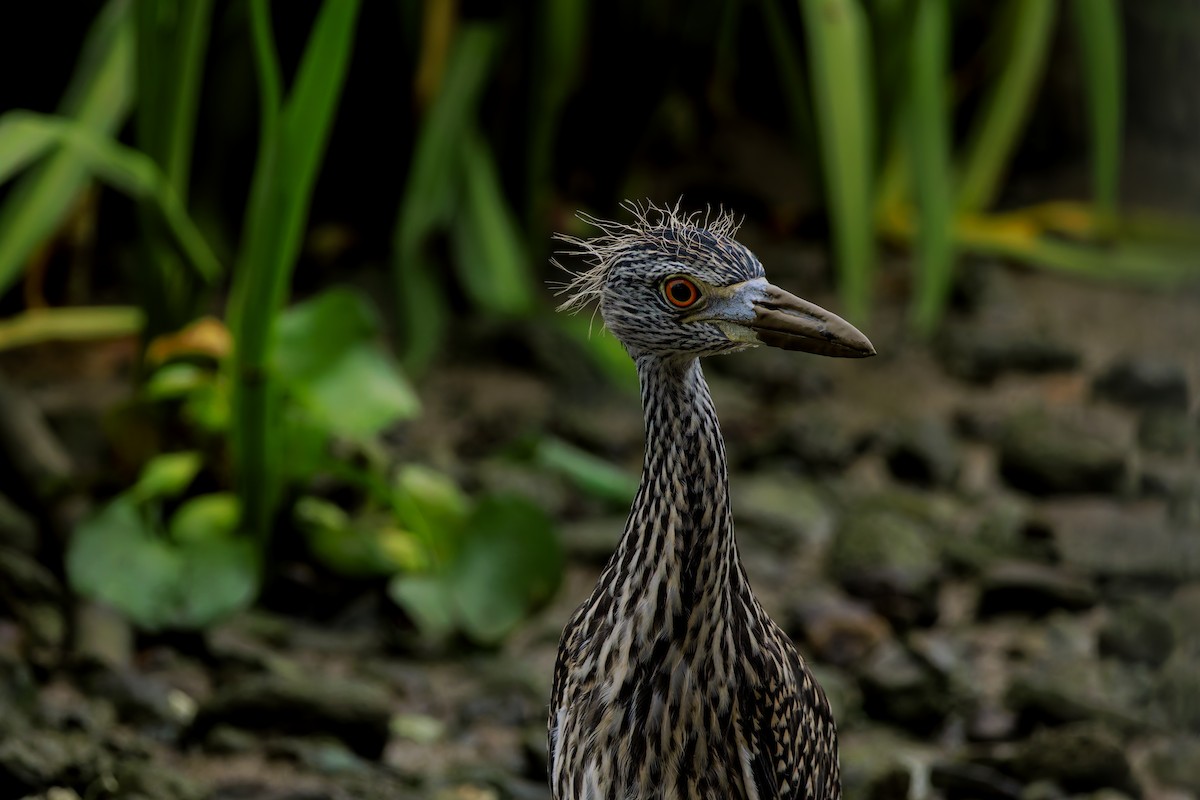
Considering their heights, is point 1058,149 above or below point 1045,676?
above

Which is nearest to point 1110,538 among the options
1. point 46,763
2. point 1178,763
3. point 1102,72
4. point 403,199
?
point 1178,763

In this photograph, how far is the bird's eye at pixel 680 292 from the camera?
7.54 ft

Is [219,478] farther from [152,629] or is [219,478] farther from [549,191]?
[549,191]

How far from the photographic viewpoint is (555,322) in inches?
209

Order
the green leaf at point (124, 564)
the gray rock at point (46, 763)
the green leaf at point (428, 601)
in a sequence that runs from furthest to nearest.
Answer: the green leaf at point (428, 601), the green leaf at point (124, 564), the gray rock at point (46, 763)

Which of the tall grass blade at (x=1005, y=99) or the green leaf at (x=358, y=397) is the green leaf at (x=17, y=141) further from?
the tall grass blade at (x=1005, y=99)

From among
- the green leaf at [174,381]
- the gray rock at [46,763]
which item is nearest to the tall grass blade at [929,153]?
the green leaf at [174,381]

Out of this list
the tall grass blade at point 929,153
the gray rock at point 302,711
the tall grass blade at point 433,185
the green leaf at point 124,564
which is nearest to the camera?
the gray rock at point 302,711

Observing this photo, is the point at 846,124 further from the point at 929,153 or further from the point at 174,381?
the point at 174,381

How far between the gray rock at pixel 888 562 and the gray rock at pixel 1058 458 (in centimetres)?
47

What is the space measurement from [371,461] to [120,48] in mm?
1396

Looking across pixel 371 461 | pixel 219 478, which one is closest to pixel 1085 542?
pixel 371 461

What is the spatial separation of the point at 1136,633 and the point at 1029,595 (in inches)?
17.7

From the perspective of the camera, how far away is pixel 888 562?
4.24 m
